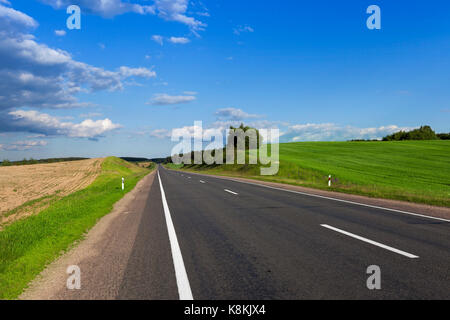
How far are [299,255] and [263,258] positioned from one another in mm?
687

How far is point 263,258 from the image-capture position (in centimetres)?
501

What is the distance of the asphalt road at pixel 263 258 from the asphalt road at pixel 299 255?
2cm

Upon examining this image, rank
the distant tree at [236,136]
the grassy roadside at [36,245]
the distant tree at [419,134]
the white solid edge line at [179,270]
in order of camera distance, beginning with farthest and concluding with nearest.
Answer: the distant tree at [419,134]
the distant tree at [236,136]
the grassy roadside at [36,245]
the white solid edge line at [179,270]

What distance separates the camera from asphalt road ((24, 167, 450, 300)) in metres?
3.74

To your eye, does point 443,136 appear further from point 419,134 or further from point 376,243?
point 376,243

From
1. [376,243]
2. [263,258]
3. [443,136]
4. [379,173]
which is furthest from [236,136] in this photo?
[443,136]

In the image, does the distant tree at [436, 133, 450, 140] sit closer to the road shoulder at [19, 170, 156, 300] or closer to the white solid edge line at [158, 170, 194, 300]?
the white solid edge line at [158, 170, 194, 300]

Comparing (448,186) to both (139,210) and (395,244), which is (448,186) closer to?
(395,244)

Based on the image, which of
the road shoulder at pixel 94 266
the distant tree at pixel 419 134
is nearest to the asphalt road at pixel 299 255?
the road shoulder at pixel 94 266

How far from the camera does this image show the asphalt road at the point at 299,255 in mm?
3738

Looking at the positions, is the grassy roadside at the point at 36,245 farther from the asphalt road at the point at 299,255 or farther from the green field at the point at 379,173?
the green field at the point at 379,173

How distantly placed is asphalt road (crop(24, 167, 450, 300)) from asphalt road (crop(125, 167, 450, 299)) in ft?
0.05

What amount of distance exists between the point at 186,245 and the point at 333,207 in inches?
268
